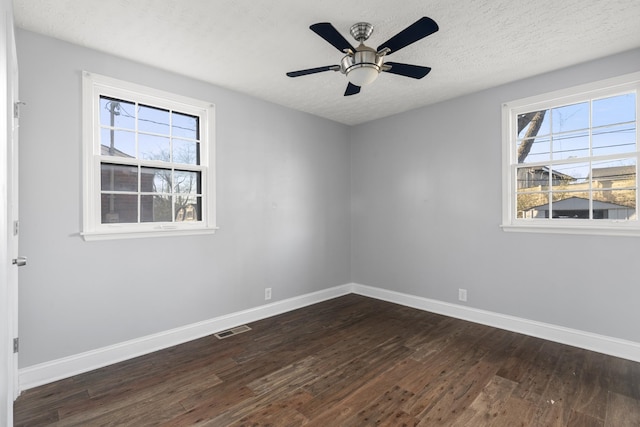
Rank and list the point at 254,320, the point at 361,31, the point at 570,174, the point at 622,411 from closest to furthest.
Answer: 1. the point at 622,411
2. the point at 361,31
3. the point at 570,174
4. the point at 254,320

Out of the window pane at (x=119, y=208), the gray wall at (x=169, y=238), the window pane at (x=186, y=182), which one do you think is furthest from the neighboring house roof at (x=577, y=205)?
the window pane at (x=119, y=208)

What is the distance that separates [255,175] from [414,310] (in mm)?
2648

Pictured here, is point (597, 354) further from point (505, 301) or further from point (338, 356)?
point (338, 356)

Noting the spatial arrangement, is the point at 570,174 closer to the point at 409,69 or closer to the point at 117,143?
the point at 409,69

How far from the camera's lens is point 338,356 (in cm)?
291

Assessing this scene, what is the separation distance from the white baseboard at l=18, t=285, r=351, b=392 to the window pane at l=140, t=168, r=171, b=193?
1.38 meters

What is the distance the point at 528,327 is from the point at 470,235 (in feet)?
3.61

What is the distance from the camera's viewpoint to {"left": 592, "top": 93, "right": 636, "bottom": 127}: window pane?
2869mm

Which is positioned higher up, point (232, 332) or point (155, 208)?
point (155, 208)

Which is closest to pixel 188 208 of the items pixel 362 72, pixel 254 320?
pixel 254 320

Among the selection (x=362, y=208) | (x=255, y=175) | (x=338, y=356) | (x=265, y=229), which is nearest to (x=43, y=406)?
(x=338, y=356)

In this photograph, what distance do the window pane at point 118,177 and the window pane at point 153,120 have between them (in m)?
0.41

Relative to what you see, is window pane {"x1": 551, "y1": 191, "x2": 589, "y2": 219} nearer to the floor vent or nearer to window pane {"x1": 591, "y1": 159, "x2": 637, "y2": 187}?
window pane {"x1": 591, "y1": 159, "x2": 637, "y2": 187}

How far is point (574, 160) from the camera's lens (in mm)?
3104
